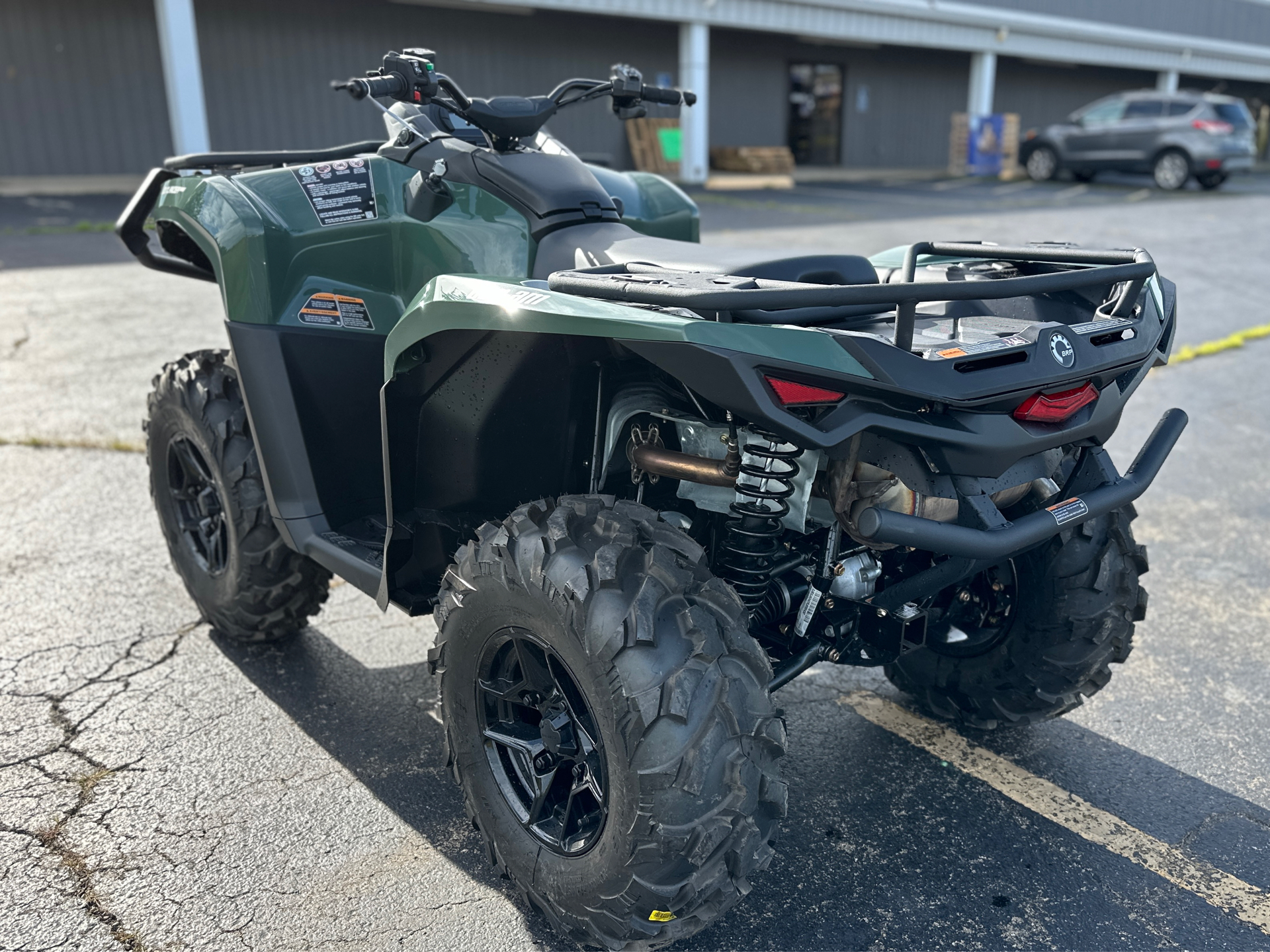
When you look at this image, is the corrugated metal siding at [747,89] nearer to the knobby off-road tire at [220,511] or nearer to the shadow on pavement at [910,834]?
the knobby off-road tire at [220,511]

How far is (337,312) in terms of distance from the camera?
307 cm

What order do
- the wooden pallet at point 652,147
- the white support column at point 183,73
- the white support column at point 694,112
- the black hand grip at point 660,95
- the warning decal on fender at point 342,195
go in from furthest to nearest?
1. the wooden pallet at point 652,147
2. the white support column at point 694,112
3. the white support column at point 183,73
4. the black hand grip at point 660,95
5. the warning decal on fender at point 342,195

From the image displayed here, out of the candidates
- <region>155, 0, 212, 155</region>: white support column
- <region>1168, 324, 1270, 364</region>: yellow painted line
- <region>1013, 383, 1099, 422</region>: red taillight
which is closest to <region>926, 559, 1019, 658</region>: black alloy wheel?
<region>1013, 383, 1099, 422</region>: red taillight

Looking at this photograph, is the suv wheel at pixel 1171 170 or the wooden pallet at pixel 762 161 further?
the wooden pallet at pixel 762 161

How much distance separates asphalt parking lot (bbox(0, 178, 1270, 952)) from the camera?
2371 millimetres

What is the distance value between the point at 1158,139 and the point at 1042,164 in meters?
2.41

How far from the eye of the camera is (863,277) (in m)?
2.42

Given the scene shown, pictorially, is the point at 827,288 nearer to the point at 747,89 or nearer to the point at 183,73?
the point at 183,73

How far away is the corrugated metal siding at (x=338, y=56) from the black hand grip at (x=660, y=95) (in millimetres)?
14974

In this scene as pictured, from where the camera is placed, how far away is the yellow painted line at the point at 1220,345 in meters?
8.12

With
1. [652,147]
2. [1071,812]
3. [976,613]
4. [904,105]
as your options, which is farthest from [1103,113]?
[1071,812]

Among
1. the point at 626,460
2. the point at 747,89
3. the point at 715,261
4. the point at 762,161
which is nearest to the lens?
the point at 715,261

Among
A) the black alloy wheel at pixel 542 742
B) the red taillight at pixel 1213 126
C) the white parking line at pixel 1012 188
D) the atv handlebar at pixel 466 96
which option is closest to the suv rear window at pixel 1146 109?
the red taillight at pixel 1213 126

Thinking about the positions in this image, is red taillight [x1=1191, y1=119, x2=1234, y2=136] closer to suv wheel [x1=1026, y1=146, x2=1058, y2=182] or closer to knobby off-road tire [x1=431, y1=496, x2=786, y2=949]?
Answer: suv wheel [x1=1026, y1=146, x2=1058, y2=182]
